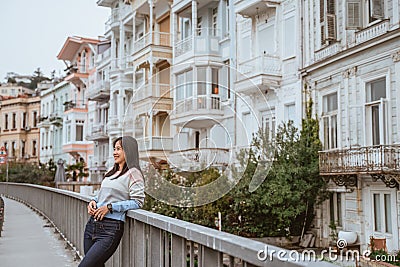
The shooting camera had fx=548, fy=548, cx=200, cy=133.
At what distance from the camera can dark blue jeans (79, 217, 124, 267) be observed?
16.3 feet

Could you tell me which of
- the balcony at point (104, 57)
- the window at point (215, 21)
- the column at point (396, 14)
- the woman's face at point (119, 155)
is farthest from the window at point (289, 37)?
the balcony at point (104, 57)

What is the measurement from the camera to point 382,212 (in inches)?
630

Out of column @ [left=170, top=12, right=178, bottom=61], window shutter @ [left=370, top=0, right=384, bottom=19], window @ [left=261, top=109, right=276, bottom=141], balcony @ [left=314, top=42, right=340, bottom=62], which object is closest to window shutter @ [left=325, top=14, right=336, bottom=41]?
balcony @ [left=314, top=42, right=340, bottom=62]

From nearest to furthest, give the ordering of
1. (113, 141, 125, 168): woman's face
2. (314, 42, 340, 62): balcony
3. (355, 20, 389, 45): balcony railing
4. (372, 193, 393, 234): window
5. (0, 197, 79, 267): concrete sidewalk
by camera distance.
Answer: (113, 141, 125, 168): woman's face < (0, 197, 79, 267): concrete sidewalk < (355, 20, 389, 45): balcony railing < (372, 193, 393, 234): window < (314, 42, 340, 62): balcony

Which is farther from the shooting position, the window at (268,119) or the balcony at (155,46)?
the balcony at (155,46)

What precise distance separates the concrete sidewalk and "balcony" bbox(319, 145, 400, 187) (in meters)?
8.67

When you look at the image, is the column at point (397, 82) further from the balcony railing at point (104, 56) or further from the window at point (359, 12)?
the balcony railing at point (104, 56)

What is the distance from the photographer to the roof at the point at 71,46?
161ft

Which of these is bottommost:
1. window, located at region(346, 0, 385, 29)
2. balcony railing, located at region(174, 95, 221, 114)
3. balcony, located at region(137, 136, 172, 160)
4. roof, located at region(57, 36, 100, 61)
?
balcony, located at region(137, 136, 172, 160)

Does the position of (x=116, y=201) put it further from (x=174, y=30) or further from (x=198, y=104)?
(x=174, y=30)

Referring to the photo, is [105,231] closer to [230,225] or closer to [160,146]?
[160,146]

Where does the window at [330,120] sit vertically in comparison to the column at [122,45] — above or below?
below

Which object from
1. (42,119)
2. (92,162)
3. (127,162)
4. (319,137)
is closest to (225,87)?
(319,137)

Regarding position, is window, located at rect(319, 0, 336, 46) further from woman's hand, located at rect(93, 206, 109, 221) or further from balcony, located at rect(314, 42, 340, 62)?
woman's hand, located at rect(93, 206, 109, 221)
